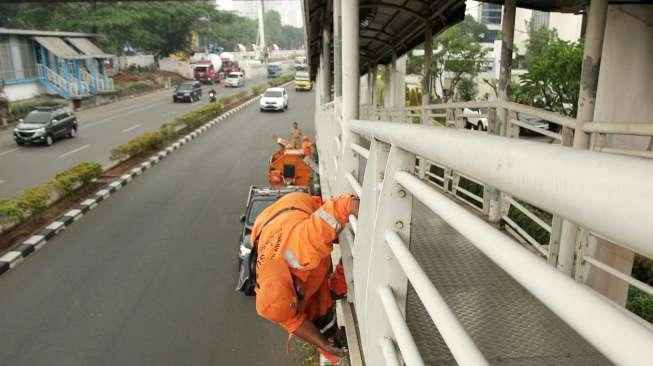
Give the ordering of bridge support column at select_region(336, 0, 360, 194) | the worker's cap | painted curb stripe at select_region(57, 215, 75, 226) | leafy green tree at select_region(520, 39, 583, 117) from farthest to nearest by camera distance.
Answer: leafy green tree at select_region(520, 39, 583, 117) → painted curb stripe at select_region(57, 215, 75, 226) → bridge support column at select_region(336, 0, 360, 194) → the worker's cap

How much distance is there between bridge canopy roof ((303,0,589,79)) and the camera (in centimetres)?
664

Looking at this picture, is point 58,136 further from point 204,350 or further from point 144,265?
point 204,350

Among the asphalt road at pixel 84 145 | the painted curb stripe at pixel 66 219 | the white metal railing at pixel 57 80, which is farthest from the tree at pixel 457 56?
the white metal railing at pixel 57 80

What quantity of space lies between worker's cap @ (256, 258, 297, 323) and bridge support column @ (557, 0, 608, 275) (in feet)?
6.37

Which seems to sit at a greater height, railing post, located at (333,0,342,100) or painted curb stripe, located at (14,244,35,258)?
railing post, located at (333,0,342,100)

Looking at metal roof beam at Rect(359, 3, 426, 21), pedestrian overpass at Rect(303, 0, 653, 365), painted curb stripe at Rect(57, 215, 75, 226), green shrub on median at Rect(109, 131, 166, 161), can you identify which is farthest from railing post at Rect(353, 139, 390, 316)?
green shrub on median at Rect(109, 131, 166, 161)

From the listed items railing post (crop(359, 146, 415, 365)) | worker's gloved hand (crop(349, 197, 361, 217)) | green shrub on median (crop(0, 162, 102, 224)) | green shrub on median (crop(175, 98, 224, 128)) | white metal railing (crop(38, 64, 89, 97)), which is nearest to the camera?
railing post (crop(359, 146, 415, 365))

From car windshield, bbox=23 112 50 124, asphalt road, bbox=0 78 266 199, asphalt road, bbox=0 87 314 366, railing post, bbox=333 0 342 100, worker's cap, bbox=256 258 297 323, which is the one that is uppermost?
railing post, bbox=333 0 342 100

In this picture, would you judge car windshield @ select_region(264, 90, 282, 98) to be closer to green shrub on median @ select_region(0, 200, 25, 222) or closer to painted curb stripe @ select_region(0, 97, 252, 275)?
painted curb stripe @ select_region(0, 97, 252, 275)

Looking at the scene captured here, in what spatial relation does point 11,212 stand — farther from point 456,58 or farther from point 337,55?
point 456,58

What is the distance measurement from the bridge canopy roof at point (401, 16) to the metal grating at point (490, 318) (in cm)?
407

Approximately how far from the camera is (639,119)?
377 centimetres

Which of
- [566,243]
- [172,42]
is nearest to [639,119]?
[566,243]

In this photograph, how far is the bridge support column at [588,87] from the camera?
3.24 meters
